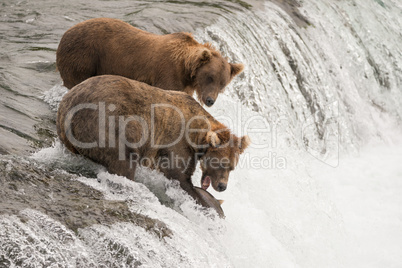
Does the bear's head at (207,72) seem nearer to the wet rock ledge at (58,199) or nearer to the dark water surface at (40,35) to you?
the dark water surface at (40,35)

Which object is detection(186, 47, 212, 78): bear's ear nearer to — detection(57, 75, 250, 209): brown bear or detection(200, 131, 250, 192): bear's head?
detection(57, 75, 250, 209): brown bear

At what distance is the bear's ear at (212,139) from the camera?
16.3 feet

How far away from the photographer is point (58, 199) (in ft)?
12.4

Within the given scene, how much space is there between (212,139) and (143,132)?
660mm

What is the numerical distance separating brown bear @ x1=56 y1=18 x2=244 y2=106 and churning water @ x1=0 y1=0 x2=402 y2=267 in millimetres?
510

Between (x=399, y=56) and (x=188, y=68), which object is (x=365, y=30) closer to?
(x=399, y=56)

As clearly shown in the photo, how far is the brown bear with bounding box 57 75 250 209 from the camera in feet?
14.5

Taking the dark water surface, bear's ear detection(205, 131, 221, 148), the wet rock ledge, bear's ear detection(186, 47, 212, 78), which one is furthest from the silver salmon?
bear's ear detection(186, 47, 212, 78)

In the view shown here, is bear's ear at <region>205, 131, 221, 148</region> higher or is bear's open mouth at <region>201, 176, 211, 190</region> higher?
bear's ear at <region>205, 131, 221, 148</region>

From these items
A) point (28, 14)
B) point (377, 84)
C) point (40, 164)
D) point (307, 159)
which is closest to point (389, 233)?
point (307, 159)

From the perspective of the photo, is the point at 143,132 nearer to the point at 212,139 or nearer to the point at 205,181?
the point at 212,139

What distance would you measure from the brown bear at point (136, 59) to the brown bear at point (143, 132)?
108 cm

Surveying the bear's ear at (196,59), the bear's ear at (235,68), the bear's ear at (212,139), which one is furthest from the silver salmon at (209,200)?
the bear's ear at (235,68)

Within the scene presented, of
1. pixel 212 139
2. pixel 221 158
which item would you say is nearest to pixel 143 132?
pixel 212 139
